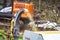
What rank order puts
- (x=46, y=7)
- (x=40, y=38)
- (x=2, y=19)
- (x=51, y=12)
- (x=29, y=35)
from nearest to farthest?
(x=40, y=38), (x=29, y=35), (x=2, y=19), (x=51, y=12), (x=46, y=7)

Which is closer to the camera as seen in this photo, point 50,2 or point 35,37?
point 35,37

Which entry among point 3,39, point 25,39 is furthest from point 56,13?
point 25,39

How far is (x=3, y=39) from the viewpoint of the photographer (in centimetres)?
398

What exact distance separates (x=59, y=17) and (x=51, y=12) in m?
0.37

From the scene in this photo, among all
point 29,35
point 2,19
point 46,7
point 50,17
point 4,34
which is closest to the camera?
point 29,35

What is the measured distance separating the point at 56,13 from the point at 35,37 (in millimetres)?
8098

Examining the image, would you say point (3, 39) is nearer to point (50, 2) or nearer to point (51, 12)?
point (51, 12)

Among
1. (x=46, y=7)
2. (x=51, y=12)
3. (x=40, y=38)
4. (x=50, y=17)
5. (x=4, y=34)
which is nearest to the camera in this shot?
(x=40, y=38)

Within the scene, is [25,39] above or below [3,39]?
above

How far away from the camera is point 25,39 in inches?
90.0

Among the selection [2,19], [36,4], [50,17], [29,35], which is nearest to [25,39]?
[29,35]

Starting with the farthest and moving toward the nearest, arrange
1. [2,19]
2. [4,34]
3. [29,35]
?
1. [2,19]
2. [4,34]
3. [29,35]

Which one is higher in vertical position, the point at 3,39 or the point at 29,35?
the point at 29,35

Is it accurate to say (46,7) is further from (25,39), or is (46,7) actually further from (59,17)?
(25,39)
